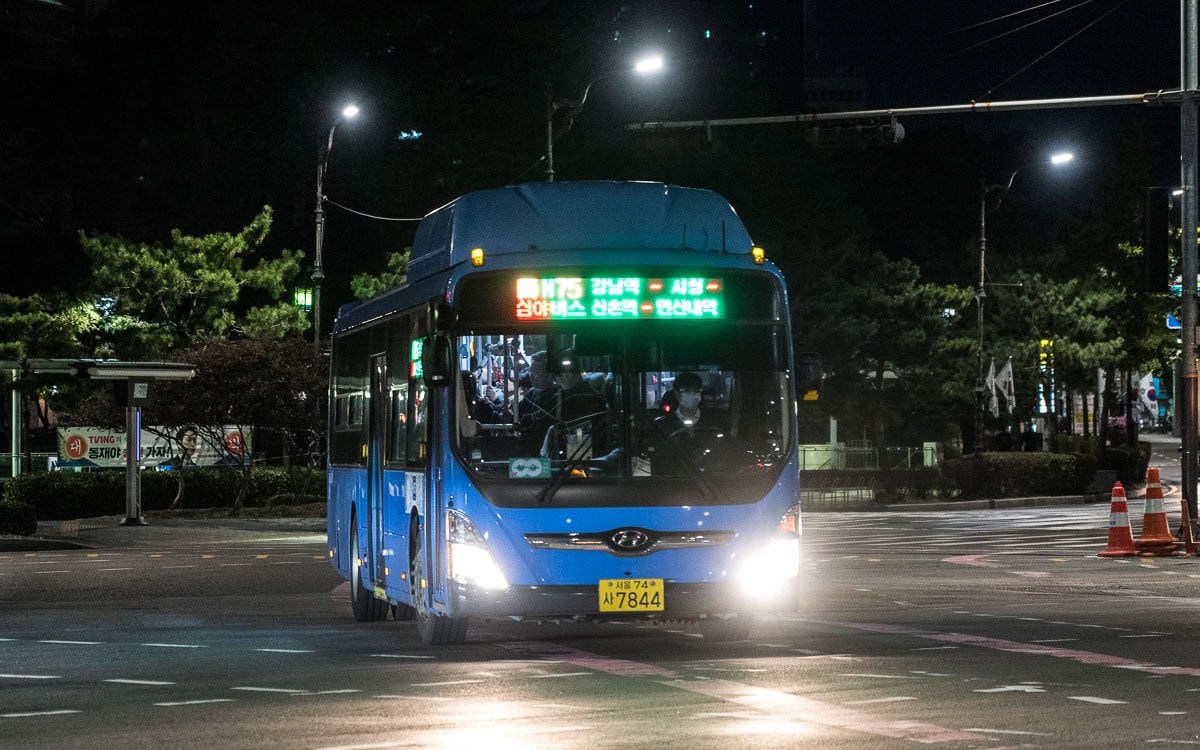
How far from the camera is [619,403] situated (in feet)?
44.2

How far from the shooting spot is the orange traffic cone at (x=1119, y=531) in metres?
25.5

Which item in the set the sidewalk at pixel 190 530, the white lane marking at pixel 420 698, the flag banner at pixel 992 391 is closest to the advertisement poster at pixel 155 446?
the sidewalk at pixel 190 530

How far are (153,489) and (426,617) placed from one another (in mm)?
30110

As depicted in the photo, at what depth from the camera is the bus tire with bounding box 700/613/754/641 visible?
14.8m

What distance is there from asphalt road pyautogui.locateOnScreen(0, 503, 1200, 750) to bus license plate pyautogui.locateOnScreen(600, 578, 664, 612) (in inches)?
15.8

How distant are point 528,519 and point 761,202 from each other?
6113 cm

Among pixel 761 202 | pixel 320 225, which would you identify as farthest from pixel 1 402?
pixel 761 202

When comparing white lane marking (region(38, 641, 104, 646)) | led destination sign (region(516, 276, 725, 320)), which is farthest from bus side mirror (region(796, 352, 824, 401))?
white lane marking (region(38, 641, 104, 646))

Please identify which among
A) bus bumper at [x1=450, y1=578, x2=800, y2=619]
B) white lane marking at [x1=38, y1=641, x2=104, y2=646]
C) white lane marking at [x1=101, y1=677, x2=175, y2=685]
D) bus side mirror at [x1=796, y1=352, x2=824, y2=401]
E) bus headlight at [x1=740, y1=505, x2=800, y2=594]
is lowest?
white lane marking at [x1=38, y1=641, x2=104, y2=646]

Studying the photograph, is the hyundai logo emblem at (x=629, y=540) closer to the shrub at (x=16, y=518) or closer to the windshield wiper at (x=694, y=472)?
the windshield wiper at (x=694, y=472)

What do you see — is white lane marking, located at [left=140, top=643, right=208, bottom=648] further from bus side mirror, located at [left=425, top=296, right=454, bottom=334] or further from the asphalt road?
bus side mirror, located at [left=425, top=296, right=454, bottom=334]

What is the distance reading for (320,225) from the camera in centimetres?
4159

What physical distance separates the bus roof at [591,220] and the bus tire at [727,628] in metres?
2.90

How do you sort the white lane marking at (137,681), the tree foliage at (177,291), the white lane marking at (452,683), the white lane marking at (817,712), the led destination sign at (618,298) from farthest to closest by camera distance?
the tree foliage at (177,291), the led destination sign at (618,298), the white lane marking at (137,681), the white lane marking at (452,683), the white lane marking at (817,712)
